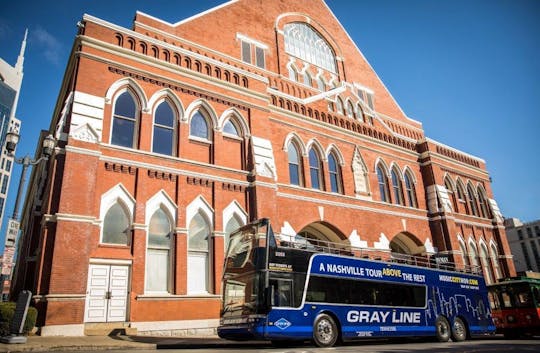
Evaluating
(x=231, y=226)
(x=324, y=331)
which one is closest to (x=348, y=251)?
(x=324, y=331)

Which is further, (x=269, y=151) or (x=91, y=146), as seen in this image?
(x=269, y=151)

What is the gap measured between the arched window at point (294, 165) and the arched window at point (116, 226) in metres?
8.80

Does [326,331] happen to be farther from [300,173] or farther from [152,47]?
[152,47]

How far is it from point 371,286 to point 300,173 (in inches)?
337

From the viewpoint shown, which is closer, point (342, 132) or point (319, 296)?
point (319, 296)

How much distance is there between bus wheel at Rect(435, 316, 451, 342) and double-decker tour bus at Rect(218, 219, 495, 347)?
0.04 metres

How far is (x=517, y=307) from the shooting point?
18359mm

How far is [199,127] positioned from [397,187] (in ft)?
45.4

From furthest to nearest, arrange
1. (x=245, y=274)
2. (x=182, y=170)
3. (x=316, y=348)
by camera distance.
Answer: (x=182, y=170) → (x=245, y=274) → (x=316, y=348)

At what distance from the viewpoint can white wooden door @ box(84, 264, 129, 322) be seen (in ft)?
40.8

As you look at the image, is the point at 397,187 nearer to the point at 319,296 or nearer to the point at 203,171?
the point at 203,171

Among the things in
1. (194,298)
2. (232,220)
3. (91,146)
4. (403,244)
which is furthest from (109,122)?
(403,244)

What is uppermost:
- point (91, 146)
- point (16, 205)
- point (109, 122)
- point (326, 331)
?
point (109, 122)

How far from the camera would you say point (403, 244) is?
24.6m
